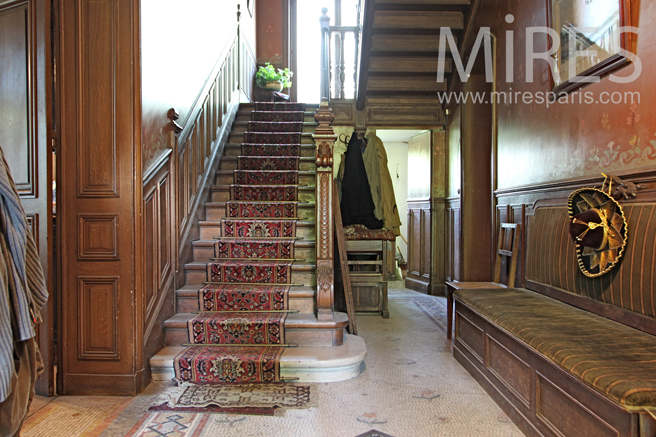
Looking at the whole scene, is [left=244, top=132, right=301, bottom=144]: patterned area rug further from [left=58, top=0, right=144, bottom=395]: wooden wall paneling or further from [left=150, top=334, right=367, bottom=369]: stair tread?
[left=150, top=334, right=367, bottom=369]: stair tread

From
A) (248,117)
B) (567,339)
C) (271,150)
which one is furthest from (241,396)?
(248,117)

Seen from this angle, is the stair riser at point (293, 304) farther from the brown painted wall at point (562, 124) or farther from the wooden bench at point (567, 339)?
the brown painted wall at point (562, 124)

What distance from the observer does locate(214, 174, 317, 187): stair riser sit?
4.18 meters

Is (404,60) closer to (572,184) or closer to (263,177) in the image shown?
(263,177)

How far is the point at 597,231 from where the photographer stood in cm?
209

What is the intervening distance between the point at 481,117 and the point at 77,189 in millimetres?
3798

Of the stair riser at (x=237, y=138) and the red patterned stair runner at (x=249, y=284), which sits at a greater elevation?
the stair riser at (x=237, y=138)

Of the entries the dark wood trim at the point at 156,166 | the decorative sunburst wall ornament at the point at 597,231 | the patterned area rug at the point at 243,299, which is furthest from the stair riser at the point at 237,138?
the decorative sunburst wall ornament at the point at 597,231

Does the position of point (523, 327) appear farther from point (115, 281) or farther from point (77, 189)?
point (77, 189)

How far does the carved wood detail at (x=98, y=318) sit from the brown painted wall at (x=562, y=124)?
109 inches

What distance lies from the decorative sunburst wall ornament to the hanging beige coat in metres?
2.15

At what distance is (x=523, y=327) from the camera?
1946mm

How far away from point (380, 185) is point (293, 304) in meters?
1.89

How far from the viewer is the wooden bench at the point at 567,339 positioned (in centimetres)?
136
